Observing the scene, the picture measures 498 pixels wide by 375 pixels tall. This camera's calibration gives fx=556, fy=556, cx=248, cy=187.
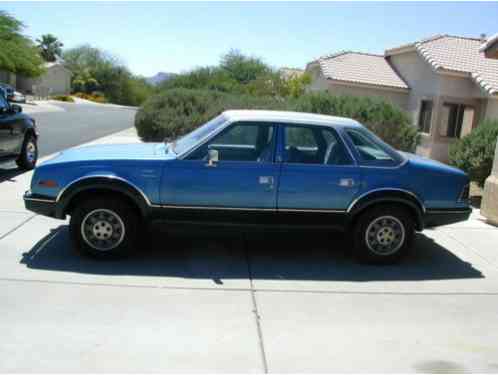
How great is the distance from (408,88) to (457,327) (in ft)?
57.0

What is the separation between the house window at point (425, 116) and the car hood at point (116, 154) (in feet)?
49.1

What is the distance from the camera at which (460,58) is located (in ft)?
64.9

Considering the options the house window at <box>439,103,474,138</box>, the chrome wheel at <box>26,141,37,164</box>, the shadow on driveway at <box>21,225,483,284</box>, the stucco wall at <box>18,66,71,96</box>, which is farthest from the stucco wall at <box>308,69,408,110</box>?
the stucco wall at <box>18,66,71,96</box>

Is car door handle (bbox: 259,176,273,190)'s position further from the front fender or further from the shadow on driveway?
the front fender

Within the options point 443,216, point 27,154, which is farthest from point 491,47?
point 27,154

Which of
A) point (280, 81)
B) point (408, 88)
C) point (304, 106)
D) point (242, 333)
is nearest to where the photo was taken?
point (242, 333)

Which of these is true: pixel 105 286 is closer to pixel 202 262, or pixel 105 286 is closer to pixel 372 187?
pixel 202 262

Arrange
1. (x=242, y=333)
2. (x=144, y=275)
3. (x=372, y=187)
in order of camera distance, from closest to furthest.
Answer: (x=242, y=333) → (x=144, y=275) → (x=372, y=187)

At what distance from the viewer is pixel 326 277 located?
628cm

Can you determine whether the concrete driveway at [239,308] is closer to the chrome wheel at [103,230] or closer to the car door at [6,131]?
the chrome wheel at [103,230]

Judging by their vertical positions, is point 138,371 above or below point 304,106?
below

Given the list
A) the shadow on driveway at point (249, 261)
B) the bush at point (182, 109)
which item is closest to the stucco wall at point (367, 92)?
the bush at point (182, 109)

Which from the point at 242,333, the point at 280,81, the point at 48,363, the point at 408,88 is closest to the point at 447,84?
the point at 408,88

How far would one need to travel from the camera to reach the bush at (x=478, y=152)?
1170 centimetres
